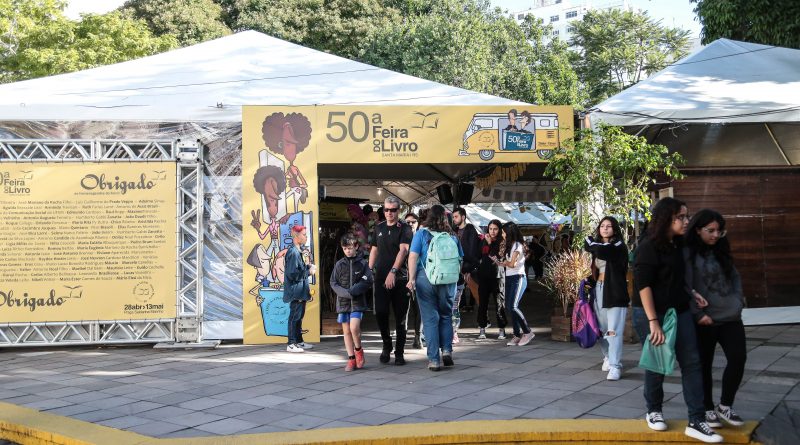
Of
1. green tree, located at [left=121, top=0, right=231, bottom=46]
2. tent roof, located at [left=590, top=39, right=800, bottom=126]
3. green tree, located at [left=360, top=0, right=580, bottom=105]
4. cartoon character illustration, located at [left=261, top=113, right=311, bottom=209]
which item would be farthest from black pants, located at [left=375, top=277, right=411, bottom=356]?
green tree, located at [left=121, top=0, right=231, bottom=46]

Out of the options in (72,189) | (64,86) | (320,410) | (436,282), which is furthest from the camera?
(64,86)

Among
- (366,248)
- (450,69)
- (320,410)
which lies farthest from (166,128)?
(450,69)

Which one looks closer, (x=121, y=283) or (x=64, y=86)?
(x=121, y=283)

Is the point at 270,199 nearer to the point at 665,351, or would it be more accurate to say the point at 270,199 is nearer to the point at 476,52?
the point at 665,351

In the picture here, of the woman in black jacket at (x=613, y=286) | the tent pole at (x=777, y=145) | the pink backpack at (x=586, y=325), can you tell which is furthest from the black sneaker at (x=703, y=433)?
the tent pole at (x=777, y=145)

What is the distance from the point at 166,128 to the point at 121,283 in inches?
78.8

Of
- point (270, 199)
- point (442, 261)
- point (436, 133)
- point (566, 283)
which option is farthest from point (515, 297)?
point (270, 199)

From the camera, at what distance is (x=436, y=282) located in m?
6.60

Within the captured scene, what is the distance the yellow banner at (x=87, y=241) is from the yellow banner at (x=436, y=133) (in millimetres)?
2101

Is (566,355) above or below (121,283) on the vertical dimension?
below

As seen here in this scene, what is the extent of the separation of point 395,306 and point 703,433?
3.53 meters

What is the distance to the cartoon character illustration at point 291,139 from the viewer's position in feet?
29.2

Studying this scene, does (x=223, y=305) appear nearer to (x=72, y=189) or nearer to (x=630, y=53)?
(x=72, y=189)

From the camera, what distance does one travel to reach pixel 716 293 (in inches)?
177
